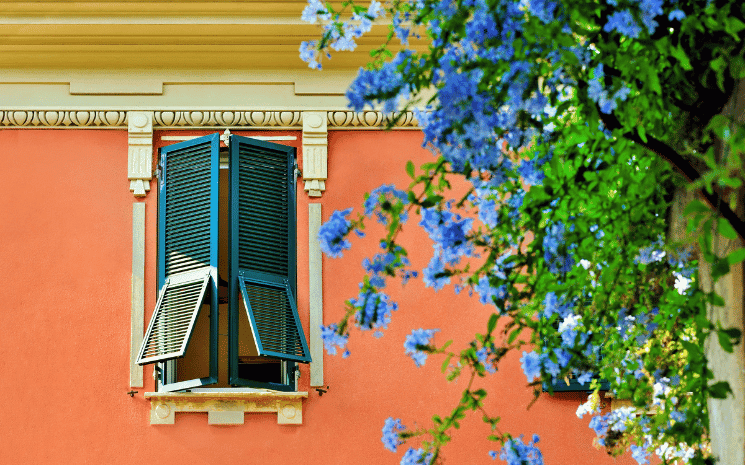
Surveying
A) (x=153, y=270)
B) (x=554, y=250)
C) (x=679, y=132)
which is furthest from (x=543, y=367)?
(x=153, y=270)

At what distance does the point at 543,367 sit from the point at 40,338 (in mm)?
Answer: 4151

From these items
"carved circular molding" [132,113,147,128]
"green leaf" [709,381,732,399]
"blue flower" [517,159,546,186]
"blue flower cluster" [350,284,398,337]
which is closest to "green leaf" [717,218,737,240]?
"green leaf" [709,381,732,399]

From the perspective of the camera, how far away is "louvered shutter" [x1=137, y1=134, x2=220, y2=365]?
6070 millimetres

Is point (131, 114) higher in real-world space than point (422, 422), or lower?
higher

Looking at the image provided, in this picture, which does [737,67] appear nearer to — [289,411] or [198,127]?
[289,411]

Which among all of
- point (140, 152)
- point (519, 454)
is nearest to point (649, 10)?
point (519, 454)

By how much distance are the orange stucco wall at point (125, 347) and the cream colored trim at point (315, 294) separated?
0.05 meters

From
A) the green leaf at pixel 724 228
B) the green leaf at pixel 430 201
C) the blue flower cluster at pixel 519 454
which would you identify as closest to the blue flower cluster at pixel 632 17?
the green leaf at pixel 724 228

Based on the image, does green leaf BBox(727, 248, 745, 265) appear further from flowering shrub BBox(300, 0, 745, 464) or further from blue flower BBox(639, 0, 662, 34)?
blue flower BBox(639, 0, 662, 34)

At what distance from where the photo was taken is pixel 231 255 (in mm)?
6301

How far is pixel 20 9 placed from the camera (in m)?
6.68

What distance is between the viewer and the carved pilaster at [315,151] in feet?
22.1

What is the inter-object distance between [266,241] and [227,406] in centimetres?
108

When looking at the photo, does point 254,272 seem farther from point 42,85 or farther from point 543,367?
point 543,367
